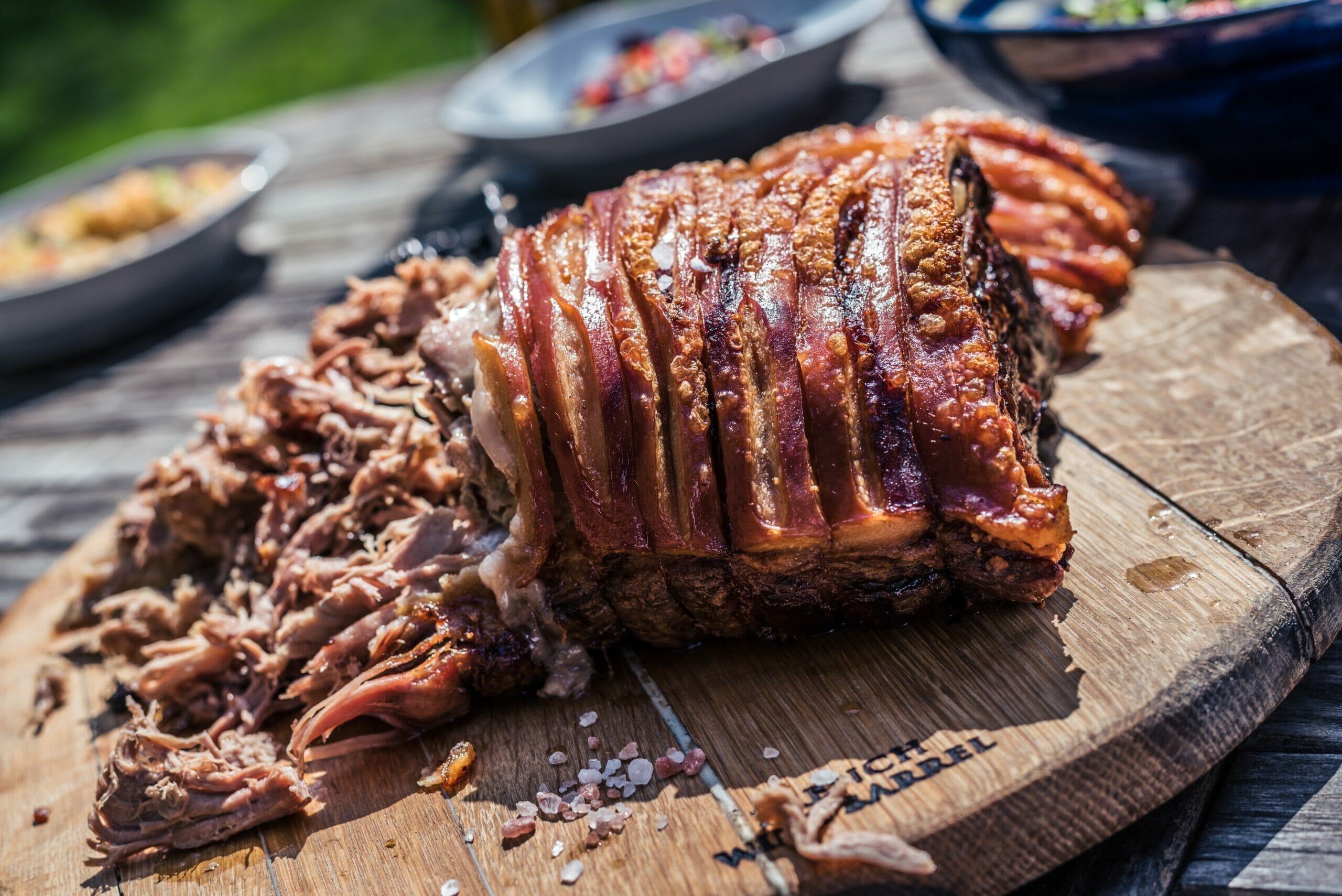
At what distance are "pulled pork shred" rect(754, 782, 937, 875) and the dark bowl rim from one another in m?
3.19

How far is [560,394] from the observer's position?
2908mm

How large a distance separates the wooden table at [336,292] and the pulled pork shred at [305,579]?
1715 mm

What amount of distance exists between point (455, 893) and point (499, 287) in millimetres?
1642

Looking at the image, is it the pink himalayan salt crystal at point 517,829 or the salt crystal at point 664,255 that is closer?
the pink himalayan salt crystal at point 517,829

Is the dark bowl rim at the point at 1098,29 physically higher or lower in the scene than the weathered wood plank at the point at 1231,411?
higher

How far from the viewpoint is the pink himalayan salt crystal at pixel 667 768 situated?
2.77m

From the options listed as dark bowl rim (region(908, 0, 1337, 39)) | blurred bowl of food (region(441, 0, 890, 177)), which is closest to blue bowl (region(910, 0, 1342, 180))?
dark bowl rim (region(908, 0, 1337, 39))

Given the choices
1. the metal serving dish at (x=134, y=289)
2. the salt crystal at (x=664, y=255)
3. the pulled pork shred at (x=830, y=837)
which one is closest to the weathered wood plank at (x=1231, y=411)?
the pulled pork shred at (x=830, y=837)

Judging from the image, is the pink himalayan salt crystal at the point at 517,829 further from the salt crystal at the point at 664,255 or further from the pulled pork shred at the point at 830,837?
the salt crystal at the point at 664,255

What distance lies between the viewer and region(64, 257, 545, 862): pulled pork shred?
3.06 meters

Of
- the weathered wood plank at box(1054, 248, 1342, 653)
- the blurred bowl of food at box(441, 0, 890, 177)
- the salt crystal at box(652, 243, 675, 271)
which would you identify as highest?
the salt crystal at box(652, 243, 675, 271)

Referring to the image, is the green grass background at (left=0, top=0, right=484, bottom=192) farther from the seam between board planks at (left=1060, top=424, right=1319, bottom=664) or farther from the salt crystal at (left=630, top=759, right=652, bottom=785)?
the salt crystal at (left=630, top=759, right=652, bottom=785)

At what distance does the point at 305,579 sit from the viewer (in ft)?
11.4

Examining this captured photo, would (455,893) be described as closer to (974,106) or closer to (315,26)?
(974,106)
